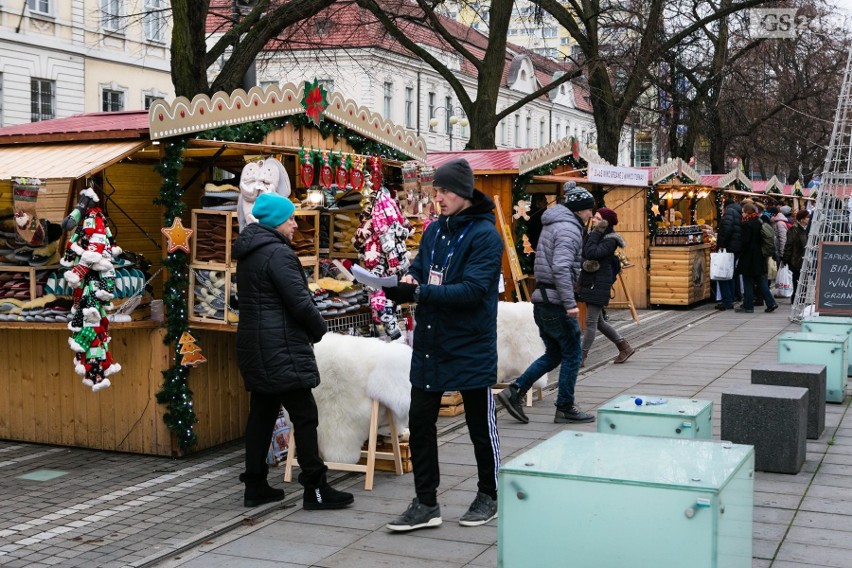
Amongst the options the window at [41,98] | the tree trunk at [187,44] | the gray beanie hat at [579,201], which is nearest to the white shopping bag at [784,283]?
the tree trunk at [187,44]

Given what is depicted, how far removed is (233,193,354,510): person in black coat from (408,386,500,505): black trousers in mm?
705

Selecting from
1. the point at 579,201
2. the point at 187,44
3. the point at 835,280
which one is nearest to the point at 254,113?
the point at 579,201

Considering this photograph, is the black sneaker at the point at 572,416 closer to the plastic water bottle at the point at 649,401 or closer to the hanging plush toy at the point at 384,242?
the hanging plush toy at the point at 384,242

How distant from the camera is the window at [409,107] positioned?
46975mm

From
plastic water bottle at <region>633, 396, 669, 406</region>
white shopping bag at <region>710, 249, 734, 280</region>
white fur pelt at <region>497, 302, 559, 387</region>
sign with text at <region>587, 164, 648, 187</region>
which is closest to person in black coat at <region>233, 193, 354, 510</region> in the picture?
plastic water bottle at <region>633, 396, 669, 406</region>

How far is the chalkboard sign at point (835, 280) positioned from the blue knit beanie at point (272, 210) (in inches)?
393

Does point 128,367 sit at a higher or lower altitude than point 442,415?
higher

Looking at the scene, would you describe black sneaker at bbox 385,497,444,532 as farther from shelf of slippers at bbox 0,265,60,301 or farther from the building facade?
the building facade

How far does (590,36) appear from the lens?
21.8m

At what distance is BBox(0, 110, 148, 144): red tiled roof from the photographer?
23.9 feet

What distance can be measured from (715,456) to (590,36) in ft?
61.8

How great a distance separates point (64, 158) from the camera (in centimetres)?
730

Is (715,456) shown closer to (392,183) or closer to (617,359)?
(392,183)

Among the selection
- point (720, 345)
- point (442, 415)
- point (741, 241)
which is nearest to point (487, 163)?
point (720, 345)
